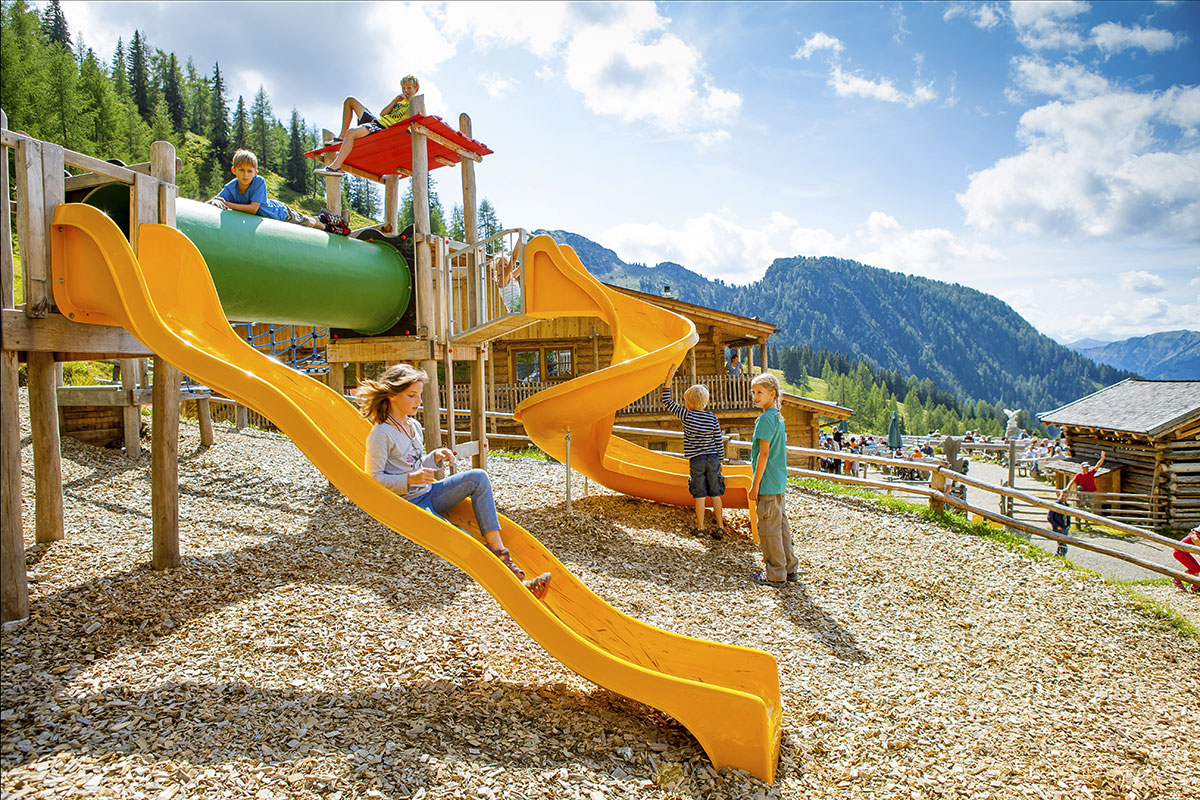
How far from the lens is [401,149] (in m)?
8.90

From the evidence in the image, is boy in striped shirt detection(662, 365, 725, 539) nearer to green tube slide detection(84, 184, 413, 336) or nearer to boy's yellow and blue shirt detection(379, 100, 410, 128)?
green tube slide detection(84, 184, 413, 336)

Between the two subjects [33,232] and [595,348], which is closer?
[33,232]

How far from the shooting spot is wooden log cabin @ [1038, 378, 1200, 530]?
18.8 metres

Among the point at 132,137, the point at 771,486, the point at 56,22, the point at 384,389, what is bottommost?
the point at 771,486

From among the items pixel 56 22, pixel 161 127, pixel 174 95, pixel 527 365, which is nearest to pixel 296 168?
pixel 174 95

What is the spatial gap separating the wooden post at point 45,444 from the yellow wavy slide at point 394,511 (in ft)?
2.56

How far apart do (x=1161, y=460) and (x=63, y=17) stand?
120 meters

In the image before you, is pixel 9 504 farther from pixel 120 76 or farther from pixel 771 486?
pixel 120 76

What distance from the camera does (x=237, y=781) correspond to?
8.79ft

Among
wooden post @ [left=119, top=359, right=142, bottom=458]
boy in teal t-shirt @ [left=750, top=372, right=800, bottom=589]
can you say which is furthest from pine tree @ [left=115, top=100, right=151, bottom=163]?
boy in teal t-shirt @ [left=750, top=372, right=800, bottom=589]

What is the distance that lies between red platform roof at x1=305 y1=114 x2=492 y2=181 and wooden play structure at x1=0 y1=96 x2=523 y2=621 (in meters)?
0.03

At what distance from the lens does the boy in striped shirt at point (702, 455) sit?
756cm

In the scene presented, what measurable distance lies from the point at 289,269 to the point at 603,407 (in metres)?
3.54

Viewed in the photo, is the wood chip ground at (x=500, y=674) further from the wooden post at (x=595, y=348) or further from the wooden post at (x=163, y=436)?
the wooden post at (x=595, y=348)
